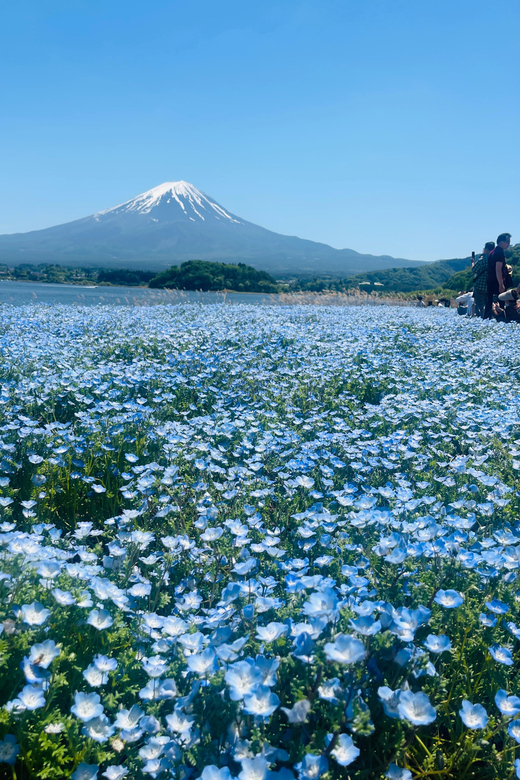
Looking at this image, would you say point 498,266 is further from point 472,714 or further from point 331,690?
point 331,690

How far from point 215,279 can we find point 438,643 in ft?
139

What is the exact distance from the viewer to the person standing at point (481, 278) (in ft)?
35.7

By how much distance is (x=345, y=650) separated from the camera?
135cm

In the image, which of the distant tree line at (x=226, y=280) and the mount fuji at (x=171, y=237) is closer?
the distant tree line at (x=226, y=280)

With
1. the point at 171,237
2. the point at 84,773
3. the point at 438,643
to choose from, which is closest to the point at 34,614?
the point at 84,773

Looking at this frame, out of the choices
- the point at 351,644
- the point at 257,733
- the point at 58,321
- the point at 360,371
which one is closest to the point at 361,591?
the point at 351,644

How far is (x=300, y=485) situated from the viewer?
3143 millimetres

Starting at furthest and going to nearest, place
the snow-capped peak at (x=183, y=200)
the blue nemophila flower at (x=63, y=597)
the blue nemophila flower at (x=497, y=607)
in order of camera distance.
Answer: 1. the snow-capped peak at (x=183, y=200)
2. the blue nemophila flower at (x=497, y=607)
3. the blue nemophila flower at (x=63, y=597)

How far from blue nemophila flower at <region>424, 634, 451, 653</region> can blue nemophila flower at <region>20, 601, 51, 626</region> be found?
1.18 meters

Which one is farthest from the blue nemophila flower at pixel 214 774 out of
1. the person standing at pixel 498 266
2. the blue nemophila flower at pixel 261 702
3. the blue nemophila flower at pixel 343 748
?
the person standing at pixel 498 266

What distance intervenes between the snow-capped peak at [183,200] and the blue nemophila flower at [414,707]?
18537cm

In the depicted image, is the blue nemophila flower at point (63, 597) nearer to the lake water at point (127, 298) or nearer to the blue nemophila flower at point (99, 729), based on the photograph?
the blue nemophila flower at point (99, 729)

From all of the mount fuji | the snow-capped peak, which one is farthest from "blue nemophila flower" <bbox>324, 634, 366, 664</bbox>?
the snow-capped peak

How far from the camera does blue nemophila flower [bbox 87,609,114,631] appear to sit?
65.7 inches
